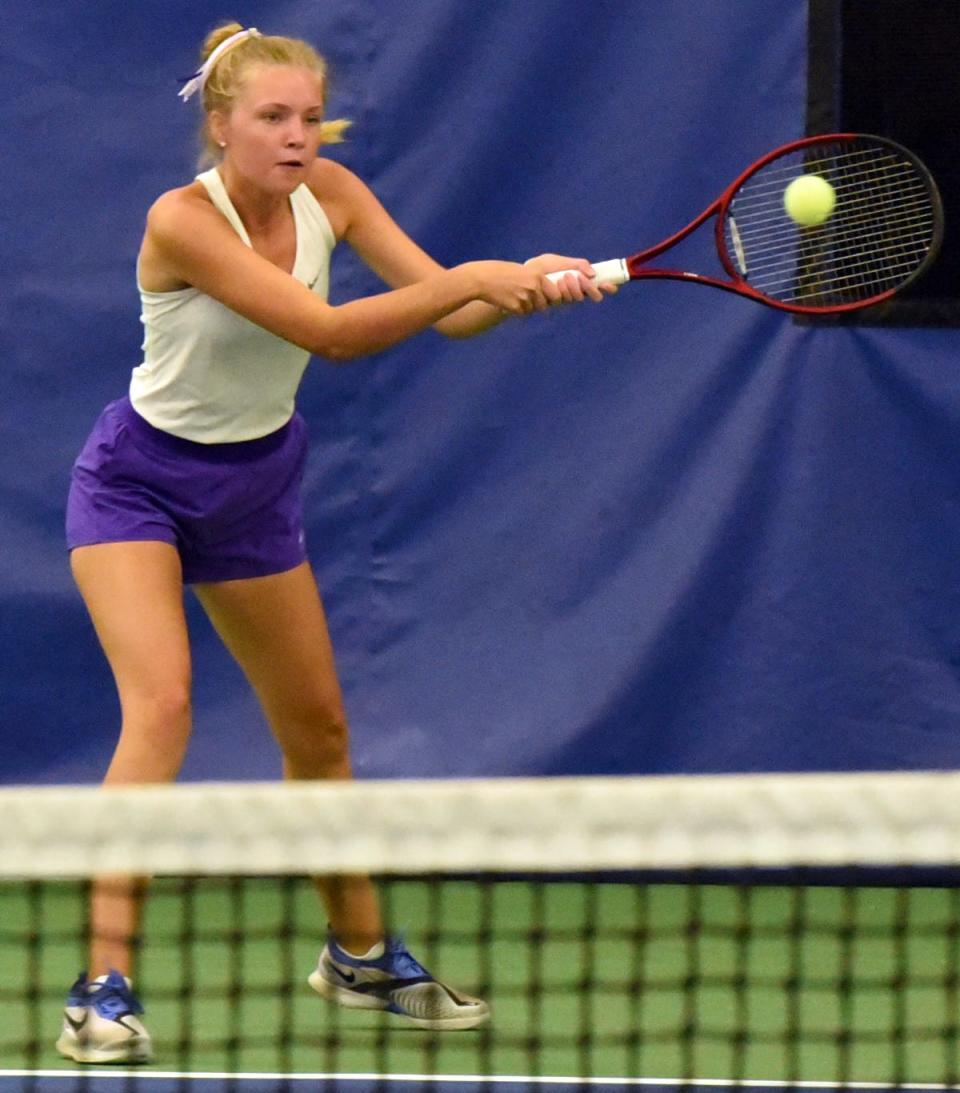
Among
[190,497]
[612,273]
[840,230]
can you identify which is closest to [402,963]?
[190,497]

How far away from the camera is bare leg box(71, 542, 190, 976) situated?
2938 mm

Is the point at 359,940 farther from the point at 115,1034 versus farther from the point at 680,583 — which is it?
the point at 680,583

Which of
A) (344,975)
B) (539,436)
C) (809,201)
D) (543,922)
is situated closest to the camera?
(344,975)

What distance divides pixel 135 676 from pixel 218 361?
0.42m

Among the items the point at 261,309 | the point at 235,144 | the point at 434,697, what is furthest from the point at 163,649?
the point at 434,697

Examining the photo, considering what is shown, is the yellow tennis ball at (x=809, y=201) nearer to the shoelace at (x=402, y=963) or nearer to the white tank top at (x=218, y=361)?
the white tank top at (x=218, y=361)

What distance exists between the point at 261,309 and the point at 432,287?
0.21 m

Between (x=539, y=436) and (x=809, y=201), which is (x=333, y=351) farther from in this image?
(x=539, y=436)

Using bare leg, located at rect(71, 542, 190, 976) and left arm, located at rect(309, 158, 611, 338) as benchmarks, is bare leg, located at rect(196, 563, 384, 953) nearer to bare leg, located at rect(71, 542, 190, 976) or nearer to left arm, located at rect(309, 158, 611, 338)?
bare leg, located at rect(71, 542, 190, 976)

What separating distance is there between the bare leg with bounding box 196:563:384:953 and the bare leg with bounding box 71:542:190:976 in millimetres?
128

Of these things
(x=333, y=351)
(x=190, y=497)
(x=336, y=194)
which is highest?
(x=336, y=194)

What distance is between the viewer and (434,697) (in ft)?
14.4

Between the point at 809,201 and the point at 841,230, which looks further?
the point at 841,230

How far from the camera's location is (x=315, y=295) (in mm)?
2975
